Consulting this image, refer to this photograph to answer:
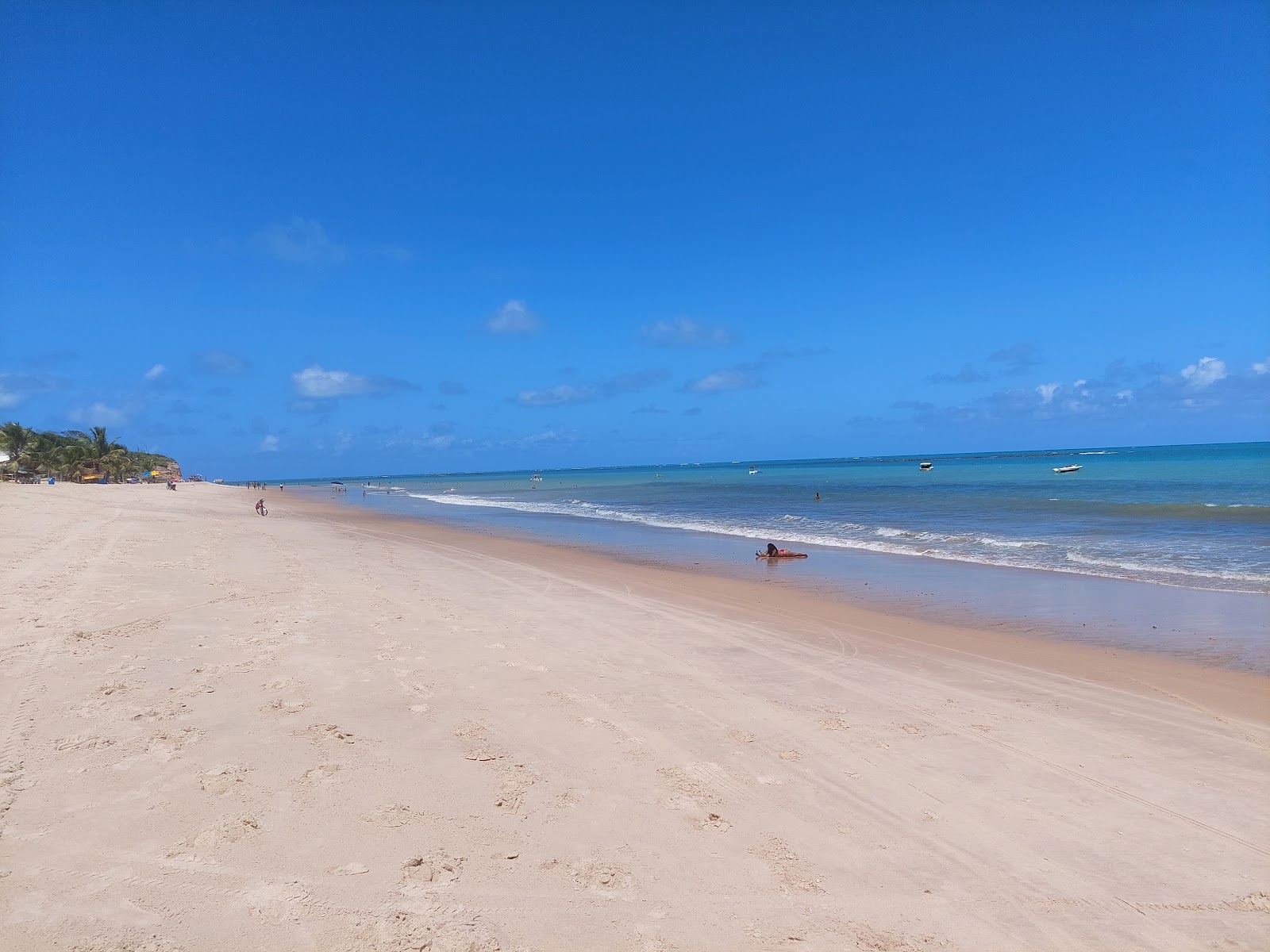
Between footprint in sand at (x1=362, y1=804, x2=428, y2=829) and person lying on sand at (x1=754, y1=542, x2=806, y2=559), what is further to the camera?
person lying on sand at (x1=754, y1=542, x2=806, y2=559)

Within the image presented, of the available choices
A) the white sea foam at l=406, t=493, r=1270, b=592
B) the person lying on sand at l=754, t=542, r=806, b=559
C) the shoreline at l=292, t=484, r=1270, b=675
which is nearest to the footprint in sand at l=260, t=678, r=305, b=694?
the shoreline at l=292, t=484, r=1270, b=675

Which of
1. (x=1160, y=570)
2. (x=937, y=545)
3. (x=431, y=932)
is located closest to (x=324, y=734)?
(x=431, y=932)

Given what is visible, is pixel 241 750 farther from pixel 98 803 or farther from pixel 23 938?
pixel 23 938

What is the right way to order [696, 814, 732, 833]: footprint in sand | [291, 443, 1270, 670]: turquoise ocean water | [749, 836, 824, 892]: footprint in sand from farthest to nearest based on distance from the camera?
1. [291, 443, 1270, 670]: turquoise ocean water
2. [696, 814, 732, 833]: footprint in sand
3. [749, 836, 824, 892]: footprint in sand

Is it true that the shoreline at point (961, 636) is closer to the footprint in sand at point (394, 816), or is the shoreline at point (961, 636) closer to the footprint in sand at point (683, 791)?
the footprint in sand at point (683, 791)

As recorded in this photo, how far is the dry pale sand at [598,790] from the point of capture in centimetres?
338

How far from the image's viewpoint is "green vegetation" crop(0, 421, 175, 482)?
5684cm

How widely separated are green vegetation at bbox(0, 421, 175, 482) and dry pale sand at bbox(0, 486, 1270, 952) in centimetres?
6484

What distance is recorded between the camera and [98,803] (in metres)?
4.09

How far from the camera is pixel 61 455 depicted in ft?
200

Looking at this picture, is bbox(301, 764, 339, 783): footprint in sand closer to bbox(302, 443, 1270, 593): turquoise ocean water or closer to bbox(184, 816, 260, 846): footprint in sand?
bbox(184, 816, 260, 846): footprint in sand

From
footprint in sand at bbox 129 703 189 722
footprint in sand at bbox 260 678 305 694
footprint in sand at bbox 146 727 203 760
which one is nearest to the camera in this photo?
footprint in sand at bbox 146 727 203 760

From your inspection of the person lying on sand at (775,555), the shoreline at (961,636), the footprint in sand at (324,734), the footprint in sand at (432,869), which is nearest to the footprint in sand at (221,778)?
the footprint in sand at (324,734)

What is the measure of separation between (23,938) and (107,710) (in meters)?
2.98
